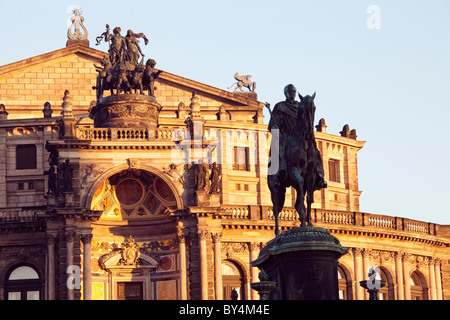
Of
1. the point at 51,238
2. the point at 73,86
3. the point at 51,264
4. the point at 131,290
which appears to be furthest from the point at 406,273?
the point at 73,86

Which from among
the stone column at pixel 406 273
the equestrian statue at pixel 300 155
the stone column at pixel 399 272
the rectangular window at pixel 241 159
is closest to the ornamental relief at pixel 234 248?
the stone column at pixel 399 272

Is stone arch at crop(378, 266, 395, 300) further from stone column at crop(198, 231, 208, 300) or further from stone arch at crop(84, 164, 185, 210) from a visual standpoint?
stone arch at crop(84, 164, 185, 210)

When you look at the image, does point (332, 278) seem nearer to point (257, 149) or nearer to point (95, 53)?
point (257, 149)

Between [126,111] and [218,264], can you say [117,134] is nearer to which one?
[126,111]

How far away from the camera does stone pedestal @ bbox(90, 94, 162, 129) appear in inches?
2616

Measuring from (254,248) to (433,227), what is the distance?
1664 centimetres

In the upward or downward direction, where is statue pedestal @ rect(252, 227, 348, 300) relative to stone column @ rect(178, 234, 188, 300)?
downward

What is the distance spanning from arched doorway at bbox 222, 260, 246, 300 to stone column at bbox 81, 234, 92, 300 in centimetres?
948

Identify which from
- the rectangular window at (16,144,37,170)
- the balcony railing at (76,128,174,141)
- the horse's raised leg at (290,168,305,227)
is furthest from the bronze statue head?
the rectangular window at (16,144,37,170)

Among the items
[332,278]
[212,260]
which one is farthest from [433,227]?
[332,278]

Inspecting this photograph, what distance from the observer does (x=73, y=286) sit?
205 ft

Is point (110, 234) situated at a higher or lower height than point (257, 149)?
lower

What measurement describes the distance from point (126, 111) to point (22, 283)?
12.0m
